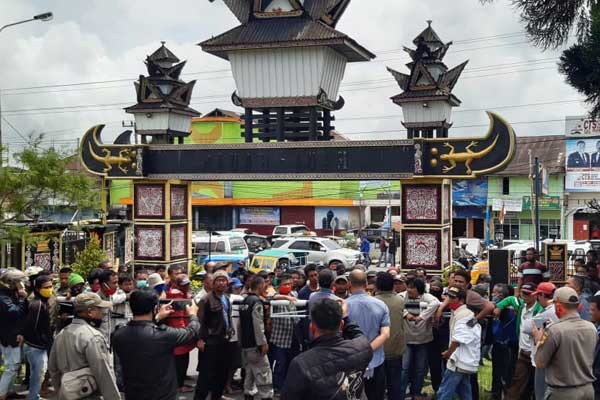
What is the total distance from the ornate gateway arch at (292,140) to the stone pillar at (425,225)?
0.02 metres

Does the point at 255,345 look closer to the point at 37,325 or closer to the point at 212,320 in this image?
the point at 212,320

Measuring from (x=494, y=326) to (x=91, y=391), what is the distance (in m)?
5.17

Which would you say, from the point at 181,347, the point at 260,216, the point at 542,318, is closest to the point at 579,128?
the point at 260,216

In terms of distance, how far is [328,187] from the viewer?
45.8 metres

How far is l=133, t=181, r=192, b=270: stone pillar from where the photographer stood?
19.9 metres

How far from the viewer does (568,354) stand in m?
6.00

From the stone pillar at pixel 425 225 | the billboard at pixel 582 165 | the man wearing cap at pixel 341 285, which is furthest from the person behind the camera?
the billboard at pixel 582 165

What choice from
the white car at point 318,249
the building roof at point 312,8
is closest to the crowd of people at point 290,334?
the building roof at point 312,8

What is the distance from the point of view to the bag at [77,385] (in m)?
5.56

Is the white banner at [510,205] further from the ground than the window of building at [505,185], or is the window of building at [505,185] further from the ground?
the window of building at [505,185]

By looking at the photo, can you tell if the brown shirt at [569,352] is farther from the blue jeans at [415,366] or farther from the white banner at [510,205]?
the white banner at [510,205]

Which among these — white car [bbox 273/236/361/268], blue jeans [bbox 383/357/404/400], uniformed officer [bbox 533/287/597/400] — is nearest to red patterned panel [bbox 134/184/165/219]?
white car [bbox 273/236/361/268]

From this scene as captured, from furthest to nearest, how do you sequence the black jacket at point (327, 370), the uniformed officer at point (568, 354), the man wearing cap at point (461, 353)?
the man wearing cap at point (461, 353) → the uniformed officer at point (568, 354) → the black jacket at point (327, 370)

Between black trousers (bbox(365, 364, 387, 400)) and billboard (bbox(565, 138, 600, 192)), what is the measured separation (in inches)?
1377
